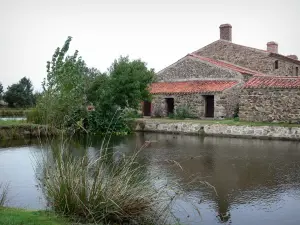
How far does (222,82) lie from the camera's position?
24.4m

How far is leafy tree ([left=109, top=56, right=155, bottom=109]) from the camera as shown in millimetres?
20688

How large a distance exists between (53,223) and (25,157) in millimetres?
7775

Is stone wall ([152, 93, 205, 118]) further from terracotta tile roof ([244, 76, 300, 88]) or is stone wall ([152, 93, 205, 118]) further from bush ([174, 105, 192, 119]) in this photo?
terracotta tile roof ([244, 76, 300, 88])

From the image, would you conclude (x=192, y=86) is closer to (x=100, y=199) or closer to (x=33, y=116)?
(x=33, y=116)

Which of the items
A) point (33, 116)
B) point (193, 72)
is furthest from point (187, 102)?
point (33, 116)

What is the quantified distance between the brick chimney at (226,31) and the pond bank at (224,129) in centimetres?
1251

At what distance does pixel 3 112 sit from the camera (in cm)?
3036

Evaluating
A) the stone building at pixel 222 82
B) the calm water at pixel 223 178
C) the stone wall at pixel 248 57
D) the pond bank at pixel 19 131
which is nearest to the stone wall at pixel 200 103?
the stone building at pixel 222 82

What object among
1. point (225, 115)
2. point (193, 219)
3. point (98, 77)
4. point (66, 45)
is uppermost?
point (66, 45)

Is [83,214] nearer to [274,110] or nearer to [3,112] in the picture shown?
[274,110]

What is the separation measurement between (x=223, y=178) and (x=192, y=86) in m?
16.7

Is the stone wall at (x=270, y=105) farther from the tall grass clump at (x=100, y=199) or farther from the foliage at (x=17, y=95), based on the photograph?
the foliage at (x=17, y=95)

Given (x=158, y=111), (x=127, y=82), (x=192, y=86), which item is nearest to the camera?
(x=127, y=82)

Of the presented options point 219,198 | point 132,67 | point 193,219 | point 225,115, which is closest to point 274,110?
point 225,115
